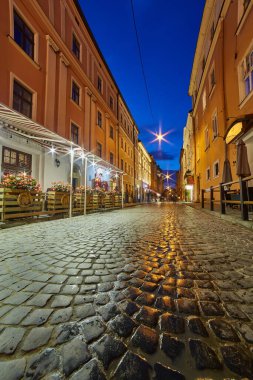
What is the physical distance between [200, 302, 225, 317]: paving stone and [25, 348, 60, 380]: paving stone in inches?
42.7

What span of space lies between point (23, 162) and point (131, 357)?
37.1ft

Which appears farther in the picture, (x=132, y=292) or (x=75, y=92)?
(x=75, y=92)

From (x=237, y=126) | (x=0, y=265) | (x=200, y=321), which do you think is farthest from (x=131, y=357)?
(x=237, y=126)

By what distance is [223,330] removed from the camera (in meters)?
1.23

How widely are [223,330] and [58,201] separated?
8194 millimetres

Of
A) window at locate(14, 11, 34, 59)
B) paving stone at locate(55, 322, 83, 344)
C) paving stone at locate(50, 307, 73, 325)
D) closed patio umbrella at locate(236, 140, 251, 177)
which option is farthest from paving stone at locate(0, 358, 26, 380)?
window at locate(14, 11, 34, 59)

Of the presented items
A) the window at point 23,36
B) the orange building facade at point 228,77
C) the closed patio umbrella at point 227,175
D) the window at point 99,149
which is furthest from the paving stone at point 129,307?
the window at point 99,149

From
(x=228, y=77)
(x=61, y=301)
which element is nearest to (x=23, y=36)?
(x=228, y=77)

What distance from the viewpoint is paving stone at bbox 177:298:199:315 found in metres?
1.43

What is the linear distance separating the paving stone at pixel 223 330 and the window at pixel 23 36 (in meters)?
13.5

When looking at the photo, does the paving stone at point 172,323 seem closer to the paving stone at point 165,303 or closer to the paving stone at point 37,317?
the paving stone at point 165,303

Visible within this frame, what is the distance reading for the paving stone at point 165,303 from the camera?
1.48 m

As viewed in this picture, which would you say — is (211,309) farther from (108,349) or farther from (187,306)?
(108,349)

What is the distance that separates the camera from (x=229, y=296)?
1.62 m
